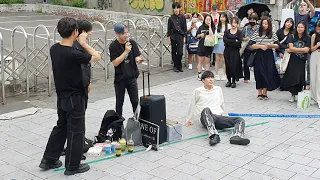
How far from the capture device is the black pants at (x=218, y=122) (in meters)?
6.71

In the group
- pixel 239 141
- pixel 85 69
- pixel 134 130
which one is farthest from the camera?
pixel 239 141

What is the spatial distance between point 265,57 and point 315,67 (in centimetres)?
94

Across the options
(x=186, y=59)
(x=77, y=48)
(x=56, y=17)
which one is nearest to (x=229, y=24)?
(x=186, y=59)

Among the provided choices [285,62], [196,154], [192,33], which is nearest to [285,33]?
[285,62]

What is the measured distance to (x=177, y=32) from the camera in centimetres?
1131

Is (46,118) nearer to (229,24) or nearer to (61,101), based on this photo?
(61,101)

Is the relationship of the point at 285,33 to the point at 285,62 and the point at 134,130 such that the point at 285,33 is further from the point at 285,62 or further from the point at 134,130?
the point at 134,130

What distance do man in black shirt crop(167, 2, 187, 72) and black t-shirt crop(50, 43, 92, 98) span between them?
20.4 feet

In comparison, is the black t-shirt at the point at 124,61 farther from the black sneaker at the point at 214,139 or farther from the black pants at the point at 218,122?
the black sneaker at the point at 214,139

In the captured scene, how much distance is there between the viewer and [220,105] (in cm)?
726

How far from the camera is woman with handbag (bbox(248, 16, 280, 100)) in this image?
8.76m

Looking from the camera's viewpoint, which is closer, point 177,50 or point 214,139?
point 214,139

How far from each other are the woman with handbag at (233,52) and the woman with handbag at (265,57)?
34.5 inches

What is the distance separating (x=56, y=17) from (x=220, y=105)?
825 inches
